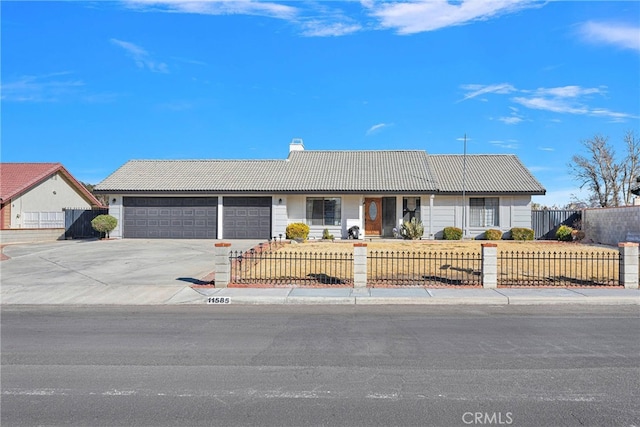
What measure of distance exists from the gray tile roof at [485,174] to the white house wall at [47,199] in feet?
89.5

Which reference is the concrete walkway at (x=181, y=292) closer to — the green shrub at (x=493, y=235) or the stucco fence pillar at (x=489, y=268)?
the stucco fence pillar at (x=489, y=268)

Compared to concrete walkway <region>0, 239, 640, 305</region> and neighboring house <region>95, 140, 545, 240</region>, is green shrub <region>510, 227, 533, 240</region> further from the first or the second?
concrete walkway <region>0, 239, 640, 305</region>

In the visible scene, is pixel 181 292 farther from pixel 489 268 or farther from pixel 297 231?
pixel 297 231

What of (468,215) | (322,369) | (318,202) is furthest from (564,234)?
(322,369)

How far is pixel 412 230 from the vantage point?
2619 cm

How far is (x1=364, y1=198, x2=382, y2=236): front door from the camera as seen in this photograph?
2808 centimetres

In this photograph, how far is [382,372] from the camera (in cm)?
569

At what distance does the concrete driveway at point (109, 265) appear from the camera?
13.4 meters

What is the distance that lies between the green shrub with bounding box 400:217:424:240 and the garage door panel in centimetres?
1121

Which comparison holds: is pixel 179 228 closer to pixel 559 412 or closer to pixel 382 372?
pixel 382 372

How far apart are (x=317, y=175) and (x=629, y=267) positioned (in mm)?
19070

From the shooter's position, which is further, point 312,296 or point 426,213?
point 426,213

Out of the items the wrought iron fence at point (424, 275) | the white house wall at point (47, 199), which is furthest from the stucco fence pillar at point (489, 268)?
the white house wall at point (47, 199)

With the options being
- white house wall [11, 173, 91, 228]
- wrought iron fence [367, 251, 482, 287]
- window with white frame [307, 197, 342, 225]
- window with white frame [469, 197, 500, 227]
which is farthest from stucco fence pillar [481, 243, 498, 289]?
white house wall [11, 173, 91, 228]
